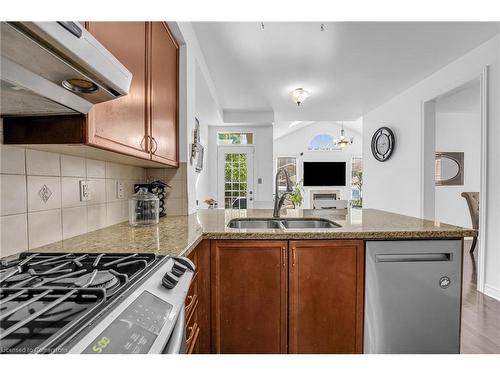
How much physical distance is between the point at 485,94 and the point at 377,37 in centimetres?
131

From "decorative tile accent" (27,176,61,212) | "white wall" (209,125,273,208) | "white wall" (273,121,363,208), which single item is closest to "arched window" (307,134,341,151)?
"white wall" (273,121,363,208)

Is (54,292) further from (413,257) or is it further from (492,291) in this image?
(492,291)

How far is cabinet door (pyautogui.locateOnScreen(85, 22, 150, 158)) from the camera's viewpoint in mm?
949

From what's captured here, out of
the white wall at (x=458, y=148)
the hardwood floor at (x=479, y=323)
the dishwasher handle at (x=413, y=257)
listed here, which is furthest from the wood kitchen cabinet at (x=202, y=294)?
the white wall at (x=458, y=148)

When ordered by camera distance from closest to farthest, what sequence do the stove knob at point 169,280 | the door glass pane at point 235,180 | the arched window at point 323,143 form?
the stove knob at point 169,280 → the door glass pane at point 235,180 → the arched window at point 323,143

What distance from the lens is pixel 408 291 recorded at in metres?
1.40

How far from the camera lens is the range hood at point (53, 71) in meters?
0.54

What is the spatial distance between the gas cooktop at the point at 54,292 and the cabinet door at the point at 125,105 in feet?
1.35

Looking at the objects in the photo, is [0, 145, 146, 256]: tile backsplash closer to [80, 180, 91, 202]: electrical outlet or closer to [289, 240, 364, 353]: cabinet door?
[80, 180, 91, 202]: electrical outlet

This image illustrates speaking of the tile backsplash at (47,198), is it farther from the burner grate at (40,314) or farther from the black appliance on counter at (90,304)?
the burner grate at (40,314)

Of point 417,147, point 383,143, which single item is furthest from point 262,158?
point 417,147

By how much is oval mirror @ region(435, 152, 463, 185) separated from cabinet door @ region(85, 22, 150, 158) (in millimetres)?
5993

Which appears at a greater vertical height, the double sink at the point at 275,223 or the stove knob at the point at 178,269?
the stove knob at the point at 178,269
